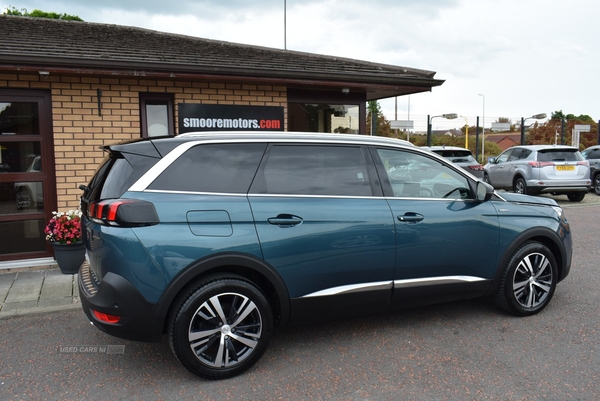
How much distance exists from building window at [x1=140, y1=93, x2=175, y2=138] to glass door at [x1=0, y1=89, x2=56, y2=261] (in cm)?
129

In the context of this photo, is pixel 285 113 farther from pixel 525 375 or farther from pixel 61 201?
pixel 525 375

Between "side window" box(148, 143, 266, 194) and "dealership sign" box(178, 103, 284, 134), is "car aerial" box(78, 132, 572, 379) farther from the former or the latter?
"dealership sign" box(178, 103, 284, 134)

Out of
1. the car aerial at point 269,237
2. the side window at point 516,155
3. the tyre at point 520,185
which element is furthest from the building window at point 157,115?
the side window at point 516,155

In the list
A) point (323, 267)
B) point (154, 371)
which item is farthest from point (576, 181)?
point (154, 371)

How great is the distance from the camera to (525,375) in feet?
11.7

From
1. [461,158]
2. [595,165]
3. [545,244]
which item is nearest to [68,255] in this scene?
[545,244]

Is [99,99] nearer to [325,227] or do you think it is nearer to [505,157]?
[325,227]

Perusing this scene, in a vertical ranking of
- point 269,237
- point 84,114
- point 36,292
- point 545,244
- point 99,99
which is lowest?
point 36,292

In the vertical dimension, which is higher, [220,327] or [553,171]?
[553,171]

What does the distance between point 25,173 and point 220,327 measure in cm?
472

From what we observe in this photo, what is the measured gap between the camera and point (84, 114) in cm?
702

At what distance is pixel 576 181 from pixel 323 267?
1231 cm

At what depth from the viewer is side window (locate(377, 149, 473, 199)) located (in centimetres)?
428

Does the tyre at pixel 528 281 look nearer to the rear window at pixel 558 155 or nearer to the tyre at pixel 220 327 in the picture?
the tyre at pixel 220 327
